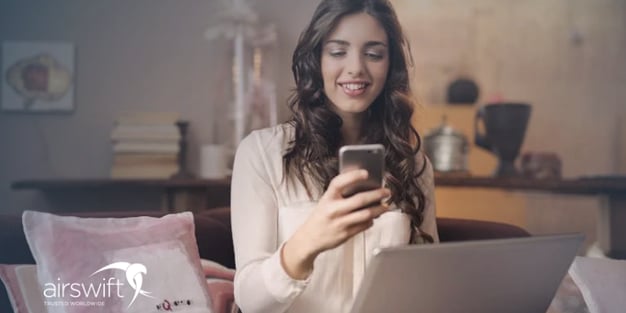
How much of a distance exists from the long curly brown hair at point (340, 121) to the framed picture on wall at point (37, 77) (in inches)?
20.8

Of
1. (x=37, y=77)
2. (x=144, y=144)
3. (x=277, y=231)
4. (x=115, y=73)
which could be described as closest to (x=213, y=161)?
(x=144, y=144)

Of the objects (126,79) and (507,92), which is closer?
(126,79)

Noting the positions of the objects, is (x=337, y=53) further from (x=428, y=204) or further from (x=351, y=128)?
(x=428, y=204)

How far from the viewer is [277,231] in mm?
969

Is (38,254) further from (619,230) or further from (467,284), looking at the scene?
(619,230)

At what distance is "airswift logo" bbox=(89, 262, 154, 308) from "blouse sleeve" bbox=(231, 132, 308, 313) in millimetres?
165

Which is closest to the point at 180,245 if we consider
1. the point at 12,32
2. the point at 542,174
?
the point at 12,32

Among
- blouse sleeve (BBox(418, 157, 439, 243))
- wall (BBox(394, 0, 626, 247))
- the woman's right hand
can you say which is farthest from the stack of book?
wall (BBox(394, 0, 626, 247))

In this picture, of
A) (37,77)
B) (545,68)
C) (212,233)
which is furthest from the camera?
(545,68)

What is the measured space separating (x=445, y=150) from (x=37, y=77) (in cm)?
96

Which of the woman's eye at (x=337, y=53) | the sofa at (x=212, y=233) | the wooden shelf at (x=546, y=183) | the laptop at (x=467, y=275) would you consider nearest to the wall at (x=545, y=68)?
the wooden shelf at (x=546, y=183)

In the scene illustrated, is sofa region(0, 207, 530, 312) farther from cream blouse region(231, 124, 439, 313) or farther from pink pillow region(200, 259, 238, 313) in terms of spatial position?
cream blouse region(231, 124, 439, 313)

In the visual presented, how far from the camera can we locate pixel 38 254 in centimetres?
99

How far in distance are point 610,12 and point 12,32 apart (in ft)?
5.14
